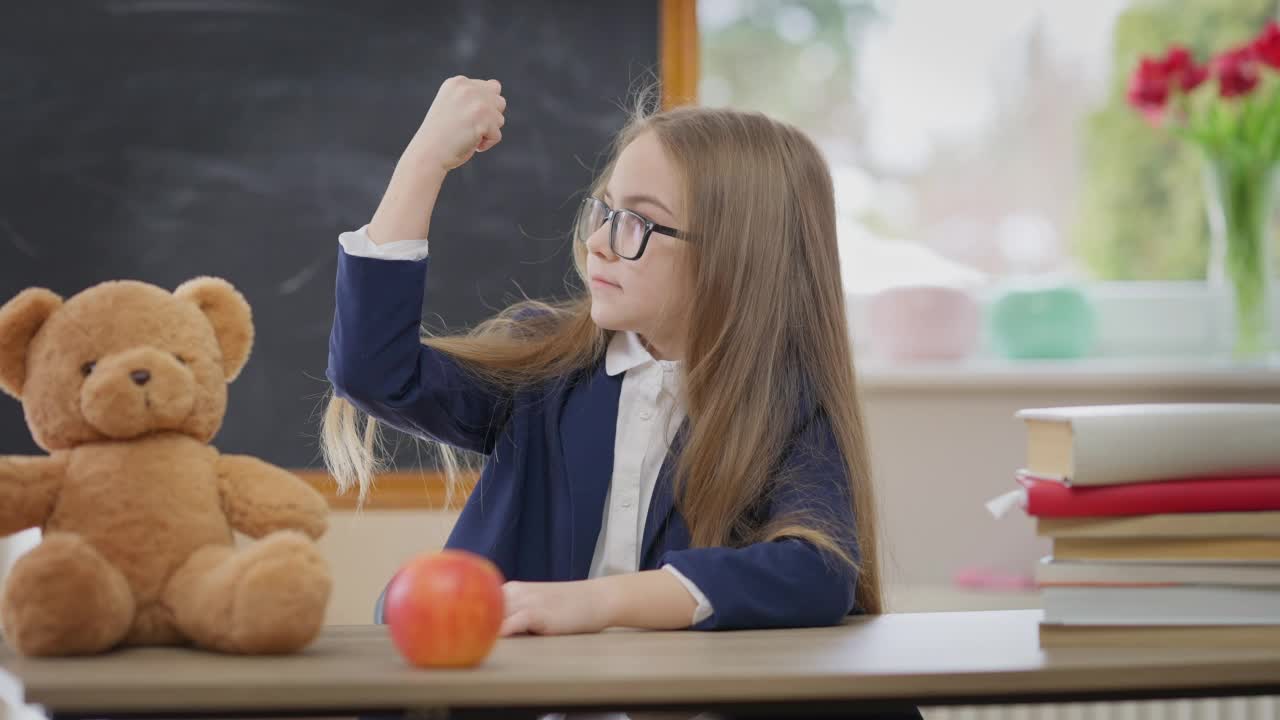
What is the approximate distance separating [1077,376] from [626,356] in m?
1.37

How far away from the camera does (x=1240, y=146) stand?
256cm

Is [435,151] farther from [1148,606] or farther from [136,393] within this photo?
[1148,606]

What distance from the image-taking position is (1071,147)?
285 centimetres

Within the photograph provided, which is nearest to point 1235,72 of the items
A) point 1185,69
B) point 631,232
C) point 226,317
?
point 1185,69

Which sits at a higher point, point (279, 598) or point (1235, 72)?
point (1235, 72)

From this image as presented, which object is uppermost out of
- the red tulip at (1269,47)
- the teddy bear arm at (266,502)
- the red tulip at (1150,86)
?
the red tulip at (1269,47)

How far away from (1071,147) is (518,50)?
1209 mm

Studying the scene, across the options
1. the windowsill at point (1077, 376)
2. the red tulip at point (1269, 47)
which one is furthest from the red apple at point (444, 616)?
the red tulip at point (1269, 47)

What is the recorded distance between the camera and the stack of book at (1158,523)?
984 millimetres

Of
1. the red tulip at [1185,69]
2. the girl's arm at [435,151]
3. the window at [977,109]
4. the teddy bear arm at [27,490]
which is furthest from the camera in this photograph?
the window at [977,109]

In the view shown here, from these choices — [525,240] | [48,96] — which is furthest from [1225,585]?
[48,96]

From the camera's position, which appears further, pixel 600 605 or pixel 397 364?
pixel 397 364

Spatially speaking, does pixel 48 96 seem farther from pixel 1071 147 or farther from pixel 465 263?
pixel 1071 147

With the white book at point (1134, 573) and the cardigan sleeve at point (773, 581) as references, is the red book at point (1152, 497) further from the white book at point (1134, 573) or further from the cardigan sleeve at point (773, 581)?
the cardigan sleeve at point (773, 581)
